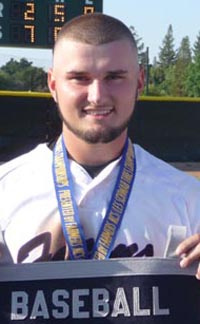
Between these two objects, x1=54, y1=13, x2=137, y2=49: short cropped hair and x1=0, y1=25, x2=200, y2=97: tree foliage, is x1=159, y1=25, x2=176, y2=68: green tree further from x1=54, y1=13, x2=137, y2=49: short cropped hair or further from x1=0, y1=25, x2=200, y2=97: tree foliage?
x1=54, y1=13, x2=137, y2=49: short cropped hair

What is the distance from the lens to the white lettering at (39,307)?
2.67 metres

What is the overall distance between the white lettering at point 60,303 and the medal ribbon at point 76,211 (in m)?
0.11

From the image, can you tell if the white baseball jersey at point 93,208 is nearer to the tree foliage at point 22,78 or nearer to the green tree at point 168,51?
the tree foliage at point 22,78

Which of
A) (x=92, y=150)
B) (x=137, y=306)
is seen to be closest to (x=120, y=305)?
(x=137, y=306)

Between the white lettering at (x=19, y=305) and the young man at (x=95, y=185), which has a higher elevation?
the young man at (x=95, y=185)

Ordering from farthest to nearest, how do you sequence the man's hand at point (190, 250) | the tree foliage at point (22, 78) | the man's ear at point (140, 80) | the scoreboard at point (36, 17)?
1. the tree foliage at point (22, 78)
2. the scoreboard at point (36, 17)
3. the man's ear at point (140, 80)
4. the man's hand at point (190, 250)

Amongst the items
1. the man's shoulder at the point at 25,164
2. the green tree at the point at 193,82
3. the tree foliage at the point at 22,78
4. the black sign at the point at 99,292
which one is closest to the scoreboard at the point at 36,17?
the man's shoulder at the point at 25,164

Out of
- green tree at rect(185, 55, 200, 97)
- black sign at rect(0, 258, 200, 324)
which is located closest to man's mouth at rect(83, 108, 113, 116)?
black sign at rect(0, 258, 200, 324)

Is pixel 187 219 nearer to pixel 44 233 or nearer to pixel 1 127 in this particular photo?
pixel 44 233

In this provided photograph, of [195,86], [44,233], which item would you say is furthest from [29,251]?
[195,86]

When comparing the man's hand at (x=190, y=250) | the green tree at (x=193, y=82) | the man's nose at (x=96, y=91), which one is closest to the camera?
Answer: the man's hand at (x=190, y=250)

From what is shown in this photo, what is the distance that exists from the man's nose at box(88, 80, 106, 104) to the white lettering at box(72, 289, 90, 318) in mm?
580

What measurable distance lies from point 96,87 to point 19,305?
70 centimetres

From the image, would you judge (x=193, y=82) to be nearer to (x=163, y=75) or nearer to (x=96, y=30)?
(x=163, y=75)
